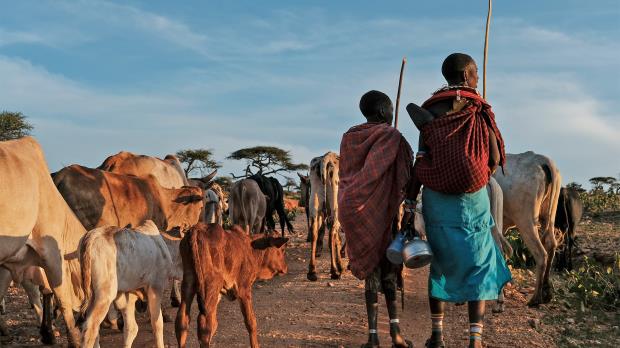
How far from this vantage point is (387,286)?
6031 mm

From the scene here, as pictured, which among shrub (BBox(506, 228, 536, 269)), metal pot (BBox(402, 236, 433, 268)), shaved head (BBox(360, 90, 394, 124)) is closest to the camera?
metal pot (BBox(402, 236, 433, 268))

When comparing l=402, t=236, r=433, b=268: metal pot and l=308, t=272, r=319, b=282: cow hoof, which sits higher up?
l=402, t=236, r=433, b=268: metal pot

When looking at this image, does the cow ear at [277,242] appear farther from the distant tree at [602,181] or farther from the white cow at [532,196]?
the distant tree at [602,181]

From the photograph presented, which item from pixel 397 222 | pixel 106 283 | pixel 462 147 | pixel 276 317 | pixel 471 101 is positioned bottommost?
pixel 276 317

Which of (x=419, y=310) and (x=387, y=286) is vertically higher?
(x=387, y=286)

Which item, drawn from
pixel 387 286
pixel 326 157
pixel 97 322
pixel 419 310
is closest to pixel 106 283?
pixel 97 322

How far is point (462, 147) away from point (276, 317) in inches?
152

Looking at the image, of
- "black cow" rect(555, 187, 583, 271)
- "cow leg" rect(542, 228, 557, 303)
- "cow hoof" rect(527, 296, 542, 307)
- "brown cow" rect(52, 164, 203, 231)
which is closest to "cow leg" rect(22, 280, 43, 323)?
"brown cow" rect(52, 164, 203, 231)

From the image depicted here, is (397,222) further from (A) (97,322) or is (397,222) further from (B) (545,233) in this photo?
(B) (545,233)

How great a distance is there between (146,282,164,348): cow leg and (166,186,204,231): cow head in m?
3.67

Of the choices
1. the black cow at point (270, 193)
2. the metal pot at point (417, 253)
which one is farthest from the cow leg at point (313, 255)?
the metal pot at point (417, 253)

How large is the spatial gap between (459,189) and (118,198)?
5.37 m

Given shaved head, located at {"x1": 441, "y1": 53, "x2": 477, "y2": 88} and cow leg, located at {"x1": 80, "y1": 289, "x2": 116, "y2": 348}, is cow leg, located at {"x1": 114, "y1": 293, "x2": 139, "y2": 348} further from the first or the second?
shaved head, located at {"x1": 441, "y1": 53, "x2": 477, "y2": 88}

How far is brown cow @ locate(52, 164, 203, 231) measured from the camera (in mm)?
8672
